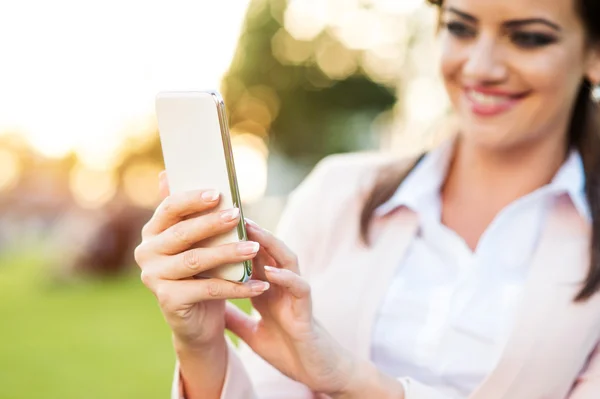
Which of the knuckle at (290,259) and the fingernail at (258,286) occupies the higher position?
the knuckle at (290,259)

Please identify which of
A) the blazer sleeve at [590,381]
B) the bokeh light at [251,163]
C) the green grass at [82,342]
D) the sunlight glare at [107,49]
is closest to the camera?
the blazer sleeve at [590,381]

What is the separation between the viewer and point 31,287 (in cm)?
1238

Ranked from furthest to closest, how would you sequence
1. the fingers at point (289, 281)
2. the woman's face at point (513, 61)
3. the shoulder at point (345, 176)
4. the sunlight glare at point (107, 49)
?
the sunlight glare at point (107, 49) → the shoulder at point (345, 176) → the woman's face at point (513, 61) → the fingers at point (289, 281)

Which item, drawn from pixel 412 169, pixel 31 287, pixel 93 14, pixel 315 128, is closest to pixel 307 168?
pixel 315 128

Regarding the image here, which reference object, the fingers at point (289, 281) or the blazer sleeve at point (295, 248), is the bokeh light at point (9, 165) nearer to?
the blazer sleeve at point (295, 248)

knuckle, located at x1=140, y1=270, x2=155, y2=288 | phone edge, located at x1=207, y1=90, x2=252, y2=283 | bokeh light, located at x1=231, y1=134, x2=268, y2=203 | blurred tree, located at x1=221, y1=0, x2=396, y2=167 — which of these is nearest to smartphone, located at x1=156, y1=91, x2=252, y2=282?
phone edge, located at x1=207, y1=90, x2=252, y2=283

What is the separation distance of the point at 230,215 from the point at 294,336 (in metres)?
0.40

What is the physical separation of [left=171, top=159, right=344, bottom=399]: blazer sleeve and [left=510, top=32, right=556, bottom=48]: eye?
2.38 feet

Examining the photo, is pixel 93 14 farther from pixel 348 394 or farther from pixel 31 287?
pixel 348 394

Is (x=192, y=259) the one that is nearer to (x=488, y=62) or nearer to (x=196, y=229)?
(x=196, y=229)

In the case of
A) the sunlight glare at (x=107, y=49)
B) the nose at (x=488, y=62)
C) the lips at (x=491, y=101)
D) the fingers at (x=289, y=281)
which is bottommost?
the fingers at (x=289, y=281)

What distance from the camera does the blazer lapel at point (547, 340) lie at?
6.97ft

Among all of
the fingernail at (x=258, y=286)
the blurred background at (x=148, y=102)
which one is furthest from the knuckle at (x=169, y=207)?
the blurred background at (x=148, y=102)

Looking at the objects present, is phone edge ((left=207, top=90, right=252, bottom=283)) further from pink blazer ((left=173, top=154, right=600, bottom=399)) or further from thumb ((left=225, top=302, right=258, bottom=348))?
pink blazer ((left=173, top=154, right=600, bottom=399))
